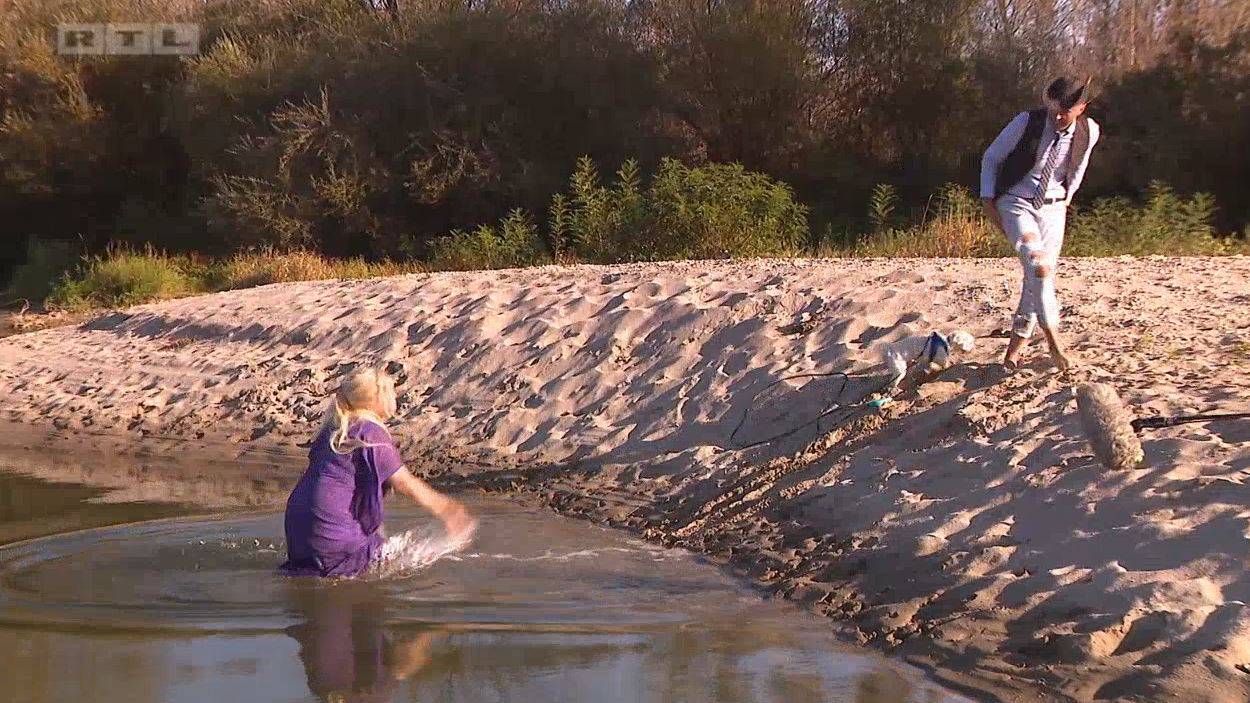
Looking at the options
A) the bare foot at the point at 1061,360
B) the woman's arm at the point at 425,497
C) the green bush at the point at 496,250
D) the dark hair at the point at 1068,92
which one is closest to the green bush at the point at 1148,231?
the green bush at the point at 496,250

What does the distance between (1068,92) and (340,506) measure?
434cm

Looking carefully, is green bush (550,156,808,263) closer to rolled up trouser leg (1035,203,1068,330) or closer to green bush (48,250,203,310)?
green bush (48,250,203,310)

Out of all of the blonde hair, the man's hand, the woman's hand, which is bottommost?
the woman's hand

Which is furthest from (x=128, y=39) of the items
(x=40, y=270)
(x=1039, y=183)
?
(x=1039, y=183)

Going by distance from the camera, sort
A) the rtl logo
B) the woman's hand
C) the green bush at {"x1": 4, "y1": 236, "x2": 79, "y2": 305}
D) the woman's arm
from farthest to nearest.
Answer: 1. the rtl logo
2. the green bush at {"x1": 4, "y1": 236, "x2": 79, "y2": 305}
3. the woman's hand
4. the woman's arm

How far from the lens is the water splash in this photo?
6.68 metres

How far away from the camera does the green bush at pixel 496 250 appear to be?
18.1 metres

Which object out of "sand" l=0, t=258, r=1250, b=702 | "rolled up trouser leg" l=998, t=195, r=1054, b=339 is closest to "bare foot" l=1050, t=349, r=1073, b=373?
"sand" l=0, t=258, r=1250, b=702

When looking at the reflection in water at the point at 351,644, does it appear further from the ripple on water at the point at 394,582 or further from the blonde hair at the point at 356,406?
the blonde hair at the point at 356,406

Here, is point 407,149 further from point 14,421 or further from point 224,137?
point 14,421

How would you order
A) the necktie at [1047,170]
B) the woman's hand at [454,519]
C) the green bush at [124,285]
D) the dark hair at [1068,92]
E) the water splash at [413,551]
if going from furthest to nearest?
the green bush at [124,285], the necktie at [1047,170], the dark hair at [1068,92], the water splash at [413,551], the woman's hand at [454,519]

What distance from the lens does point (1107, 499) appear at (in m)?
6.05

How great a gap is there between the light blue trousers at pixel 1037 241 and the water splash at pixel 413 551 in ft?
11.1

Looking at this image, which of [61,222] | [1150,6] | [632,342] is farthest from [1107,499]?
[61,222]
